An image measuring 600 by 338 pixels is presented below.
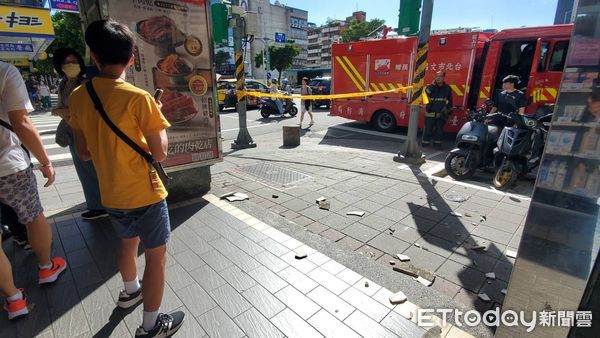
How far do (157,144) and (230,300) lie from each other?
137 centimetres

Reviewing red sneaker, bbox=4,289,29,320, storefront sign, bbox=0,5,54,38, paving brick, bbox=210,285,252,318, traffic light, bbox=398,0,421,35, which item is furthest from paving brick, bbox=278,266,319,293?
storefront sign, bbox=0,5,54,38

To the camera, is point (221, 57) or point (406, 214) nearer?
point (406, 214)

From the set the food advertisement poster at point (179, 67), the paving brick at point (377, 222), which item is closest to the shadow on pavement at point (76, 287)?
the food advertisement poster at point (179, 67)

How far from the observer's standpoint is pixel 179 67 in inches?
152

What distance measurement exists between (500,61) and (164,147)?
874 centimetres

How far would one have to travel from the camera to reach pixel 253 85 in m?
17.7

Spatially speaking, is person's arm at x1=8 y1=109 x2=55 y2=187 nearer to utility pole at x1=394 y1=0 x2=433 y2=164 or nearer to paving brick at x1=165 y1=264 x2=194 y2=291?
paving brick at x1=165 y1=264 x2=194 y2=291

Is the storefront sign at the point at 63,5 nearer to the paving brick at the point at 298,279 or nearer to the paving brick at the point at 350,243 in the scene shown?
the paving brick at the point at 350,243

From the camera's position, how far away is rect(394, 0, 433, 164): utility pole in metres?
5.64

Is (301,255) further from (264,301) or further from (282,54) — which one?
(282,54)

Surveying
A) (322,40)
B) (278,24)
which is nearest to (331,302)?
(278,24)

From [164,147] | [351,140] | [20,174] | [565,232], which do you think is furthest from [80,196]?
[351,140]

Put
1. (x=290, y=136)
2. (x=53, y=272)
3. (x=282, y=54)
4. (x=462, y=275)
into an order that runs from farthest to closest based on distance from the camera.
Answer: (x=282, y=54), (x=290, y=136), (x=462, y=275), (x=53, y=272)

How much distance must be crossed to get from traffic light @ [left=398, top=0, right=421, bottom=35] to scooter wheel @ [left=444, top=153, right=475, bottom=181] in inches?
94.8
